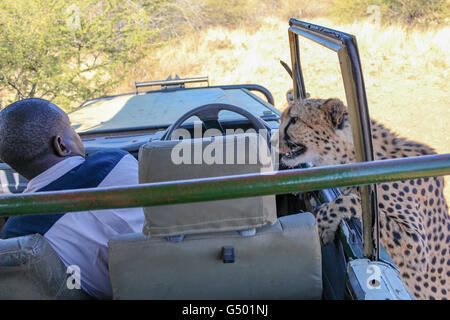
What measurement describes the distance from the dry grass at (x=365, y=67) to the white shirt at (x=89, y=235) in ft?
24.1

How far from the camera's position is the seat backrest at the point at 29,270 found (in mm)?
1173

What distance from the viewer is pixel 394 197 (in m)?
2.25

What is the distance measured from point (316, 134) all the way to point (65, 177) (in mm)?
1397

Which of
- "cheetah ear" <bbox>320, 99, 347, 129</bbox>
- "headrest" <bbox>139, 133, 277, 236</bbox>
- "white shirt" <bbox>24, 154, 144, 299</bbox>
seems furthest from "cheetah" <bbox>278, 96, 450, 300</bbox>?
"white shirt" <bbox>24, 154, 144, 299</bbox>

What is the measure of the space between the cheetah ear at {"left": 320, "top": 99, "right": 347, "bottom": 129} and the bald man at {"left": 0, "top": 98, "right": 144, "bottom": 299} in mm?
1111

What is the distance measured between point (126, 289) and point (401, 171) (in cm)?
87

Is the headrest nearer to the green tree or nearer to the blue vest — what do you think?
the blue vest

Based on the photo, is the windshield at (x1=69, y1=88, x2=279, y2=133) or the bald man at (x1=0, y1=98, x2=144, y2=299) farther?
the windshield at (x1=69, y1=88, x2=279, y2=133)

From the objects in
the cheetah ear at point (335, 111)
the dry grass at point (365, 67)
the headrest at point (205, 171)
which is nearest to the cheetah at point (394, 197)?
the cheetah ear at point (335, 111)

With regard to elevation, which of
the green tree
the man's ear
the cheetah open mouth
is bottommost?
the man's ear

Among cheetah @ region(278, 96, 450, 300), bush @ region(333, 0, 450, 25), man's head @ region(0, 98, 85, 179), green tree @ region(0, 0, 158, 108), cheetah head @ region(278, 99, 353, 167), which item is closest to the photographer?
man's head @ region(0, 98, 85, 179)

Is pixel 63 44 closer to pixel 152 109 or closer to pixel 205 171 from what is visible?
pixel 152 109

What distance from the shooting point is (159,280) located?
50.3 inches

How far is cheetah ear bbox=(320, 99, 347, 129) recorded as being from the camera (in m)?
2.20
